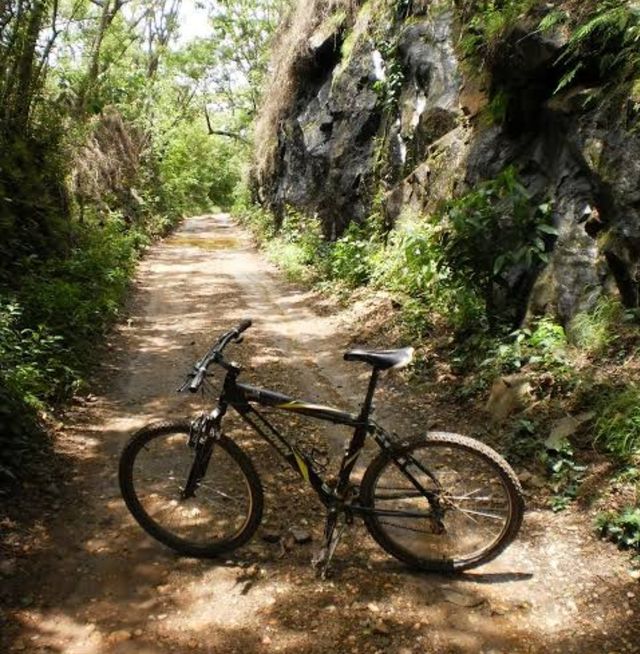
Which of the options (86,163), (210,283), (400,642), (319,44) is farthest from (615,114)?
(86,163)

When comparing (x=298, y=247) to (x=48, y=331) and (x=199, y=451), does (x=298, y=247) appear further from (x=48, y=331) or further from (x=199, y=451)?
(x=199, y=451)

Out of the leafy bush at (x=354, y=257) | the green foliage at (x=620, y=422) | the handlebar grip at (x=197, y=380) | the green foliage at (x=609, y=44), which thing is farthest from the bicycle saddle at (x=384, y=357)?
the leafy bush at (x=354, y=257)

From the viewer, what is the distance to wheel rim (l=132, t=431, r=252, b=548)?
3787 millimetres

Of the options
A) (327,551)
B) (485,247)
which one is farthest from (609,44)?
(327,551)

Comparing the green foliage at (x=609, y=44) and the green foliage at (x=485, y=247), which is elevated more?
the green foliage at (x=609, y=44)

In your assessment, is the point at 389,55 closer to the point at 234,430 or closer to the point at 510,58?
the point at 510,58

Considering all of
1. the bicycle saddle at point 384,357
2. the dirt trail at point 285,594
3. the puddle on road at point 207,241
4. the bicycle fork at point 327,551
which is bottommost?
the puddle on road at point 207,241

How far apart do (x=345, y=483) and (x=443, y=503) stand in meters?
0.65

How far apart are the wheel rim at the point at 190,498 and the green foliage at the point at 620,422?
9.21ft

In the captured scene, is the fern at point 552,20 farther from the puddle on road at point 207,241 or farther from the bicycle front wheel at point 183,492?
the puddle on road at point 207,241

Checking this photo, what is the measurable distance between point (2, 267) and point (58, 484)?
450 centimetres

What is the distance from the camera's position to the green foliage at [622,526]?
3809 millimetres

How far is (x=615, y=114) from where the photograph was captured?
5645mm

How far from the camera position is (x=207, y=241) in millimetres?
22531
